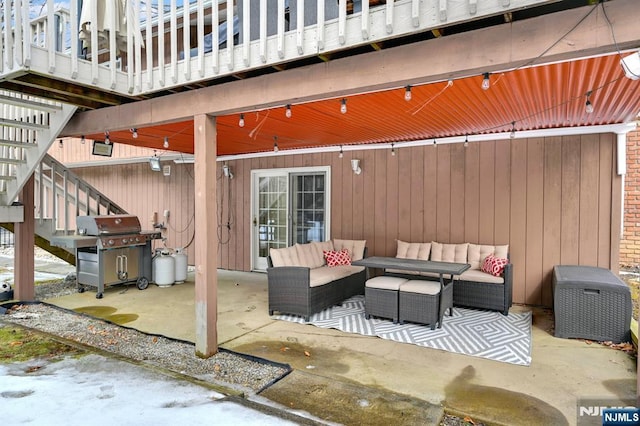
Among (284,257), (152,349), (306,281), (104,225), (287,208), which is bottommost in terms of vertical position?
(152,349)

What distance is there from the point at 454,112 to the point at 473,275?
220 centimetres

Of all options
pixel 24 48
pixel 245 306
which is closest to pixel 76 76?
pixel 24 48

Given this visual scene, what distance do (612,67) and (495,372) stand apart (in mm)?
2486

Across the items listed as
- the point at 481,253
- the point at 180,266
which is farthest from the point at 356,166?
the point at 180,266

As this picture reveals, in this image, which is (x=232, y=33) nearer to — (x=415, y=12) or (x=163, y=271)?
(x=415, y=12)

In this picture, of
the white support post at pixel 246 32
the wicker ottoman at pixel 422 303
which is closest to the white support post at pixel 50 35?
the white support post at pixel 246 32

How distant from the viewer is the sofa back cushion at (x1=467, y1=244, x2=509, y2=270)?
5.37m

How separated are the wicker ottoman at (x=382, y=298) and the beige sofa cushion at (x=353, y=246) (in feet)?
4.47

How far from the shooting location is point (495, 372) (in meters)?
3.29

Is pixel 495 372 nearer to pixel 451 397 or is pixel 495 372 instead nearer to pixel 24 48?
pixel 451 397

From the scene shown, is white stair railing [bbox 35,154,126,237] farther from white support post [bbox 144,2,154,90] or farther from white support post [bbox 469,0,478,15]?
white support post [bbox 469,0,478,15]

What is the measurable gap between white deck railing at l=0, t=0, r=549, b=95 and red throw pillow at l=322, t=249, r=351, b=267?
10.8 feet

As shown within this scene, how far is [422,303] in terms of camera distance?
4.42 m

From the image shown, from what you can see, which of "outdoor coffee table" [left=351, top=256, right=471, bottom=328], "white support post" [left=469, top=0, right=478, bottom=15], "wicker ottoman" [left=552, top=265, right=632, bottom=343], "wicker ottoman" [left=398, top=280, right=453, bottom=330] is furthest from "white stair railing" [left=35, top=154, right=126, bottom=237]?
"wicker ottoman" [left=552, top=265, right=632, bottom=343]
